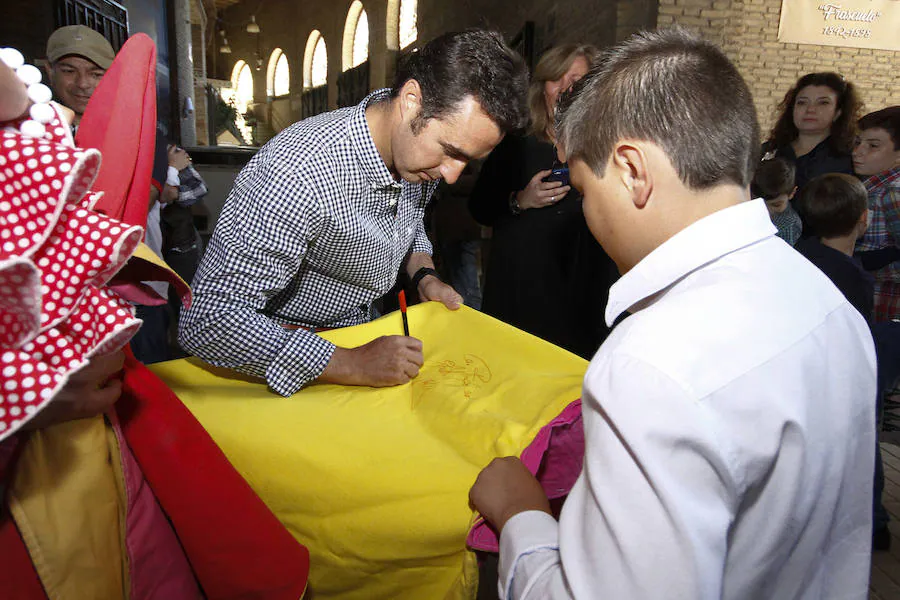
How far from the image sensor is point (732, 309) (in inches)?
28.6

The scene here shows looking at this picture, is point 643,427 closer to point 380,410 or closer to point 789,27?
point 380,410

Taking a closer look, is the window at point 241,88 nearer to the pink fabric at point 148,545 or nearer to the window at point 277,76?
the window at point 277,76

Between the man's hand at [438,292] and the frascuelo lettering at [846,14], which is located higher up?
the frascuelo lettering at [846,14]

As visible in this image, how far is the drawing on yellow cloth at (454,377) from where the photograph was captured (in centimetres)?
148

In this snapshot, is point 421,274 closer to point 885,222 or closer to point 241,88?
point 885,222

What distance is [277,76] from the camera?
27.8 meters

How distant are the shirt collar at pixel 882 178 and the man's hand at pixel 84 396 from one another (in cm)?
412

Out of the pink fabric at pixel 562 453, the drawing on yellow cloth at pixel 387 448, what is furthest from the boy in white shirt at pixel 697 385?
the pink fabric at pixel 562 453

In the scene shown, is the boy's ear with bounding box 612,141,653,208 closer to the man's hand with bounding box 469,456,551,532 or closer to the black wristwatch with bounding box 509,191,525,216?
the man's hand with bounding box 469,456,551,532

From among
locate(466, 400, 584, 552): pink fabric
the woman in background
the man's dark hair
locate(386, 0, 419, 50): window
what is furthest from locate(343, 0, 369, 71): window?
locate(466, 400, 584, 552): pink fabric

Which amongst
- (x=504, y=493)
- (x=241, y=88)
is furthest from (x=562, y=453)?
(x=241, y=88)

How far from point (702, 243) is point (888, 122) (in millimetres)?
3791

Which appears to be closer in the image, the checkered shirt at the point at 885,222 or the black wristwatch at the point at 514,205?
the black wristwatch at the point at 514,205

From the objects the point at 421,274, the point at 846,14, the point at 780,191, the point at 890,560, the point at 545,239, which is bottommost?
the point at 890,560
